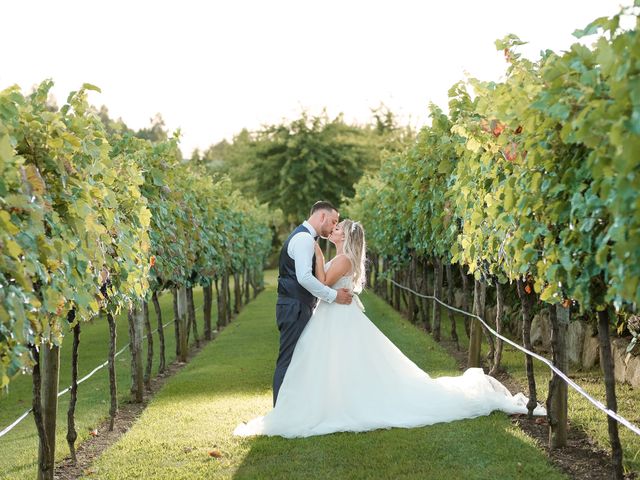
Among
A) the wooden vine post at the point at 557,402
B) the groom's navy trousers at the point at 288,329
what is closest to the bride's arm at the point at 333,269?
the groom's navy trousers at the point at 288,329

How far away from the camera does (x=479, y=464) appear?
23.1 ft

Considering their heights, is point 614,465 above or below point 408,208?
below

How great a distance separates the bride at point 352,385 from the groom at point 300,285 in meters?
0.12

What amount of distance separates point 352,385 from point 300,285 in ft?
3.72

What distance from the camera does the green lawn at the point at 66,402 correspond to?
327 inches

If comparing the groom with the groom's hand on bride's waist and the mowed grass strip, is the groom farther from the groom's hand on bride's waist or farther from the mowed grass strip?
the mowed grass strip

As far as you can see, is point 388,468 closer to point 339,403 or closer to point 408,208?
point 339,403

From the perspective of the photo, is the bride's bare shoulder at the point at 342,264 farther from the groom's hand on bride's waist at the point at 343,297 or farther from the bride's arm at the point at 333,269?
the groom's hand on bride's waist at the point at 343,297

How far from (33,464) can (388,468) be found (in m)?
3.14

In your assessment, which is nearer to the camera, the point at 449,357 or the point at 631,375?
the point at 631,375

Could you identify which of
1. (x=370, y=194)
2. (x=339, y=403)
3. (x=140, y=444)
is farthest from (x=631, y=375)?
(x=370, y=194)

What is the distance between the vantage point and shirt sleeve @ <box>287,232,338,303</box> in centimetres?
897

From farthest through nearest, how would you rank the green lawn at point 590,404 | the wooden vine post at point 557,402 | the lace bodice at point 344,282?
1. the lace bodice at point 344,282
2. the green lawn at point 590,404
3. the wooden vine post at point 557,402

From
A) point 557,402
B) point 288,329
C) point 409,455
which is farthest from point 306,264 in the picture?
point 557,402
